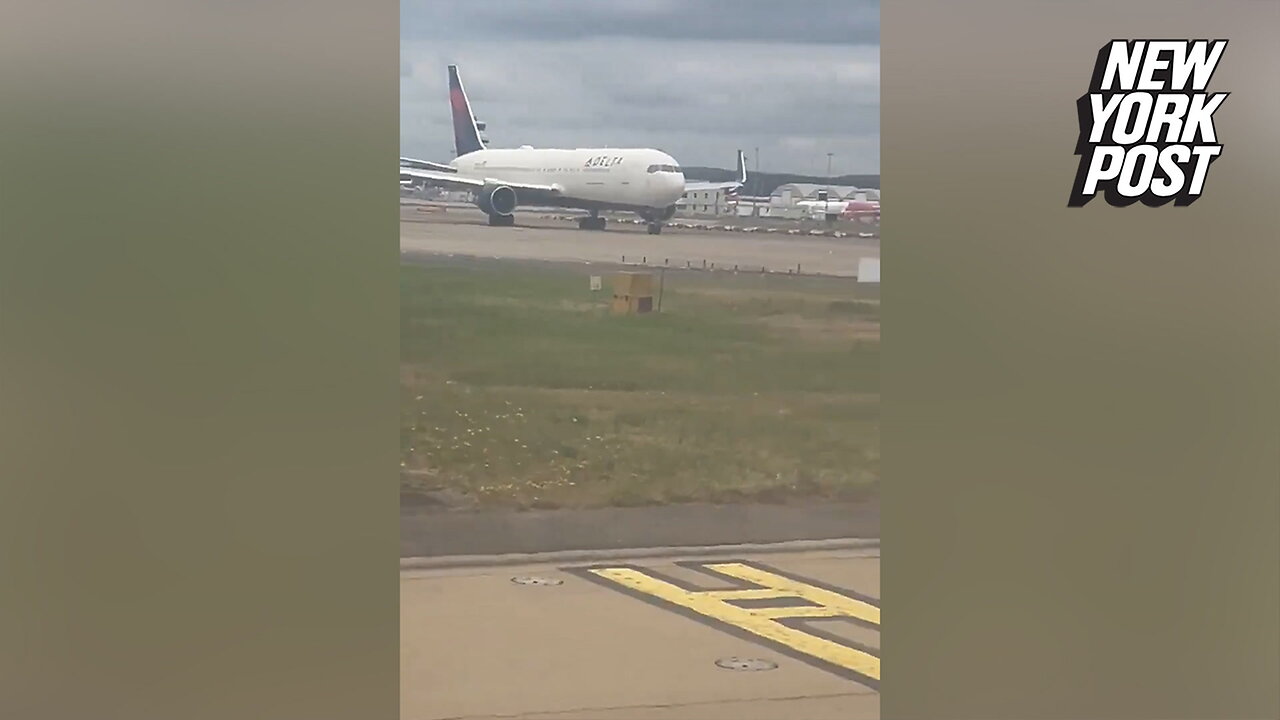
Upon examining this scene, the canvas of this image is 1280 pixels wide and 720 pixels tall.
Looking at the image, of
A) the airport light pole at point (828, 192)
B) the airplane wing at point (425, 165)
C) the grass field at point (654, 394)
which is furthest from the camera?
the airport light pole at point (828, 192)

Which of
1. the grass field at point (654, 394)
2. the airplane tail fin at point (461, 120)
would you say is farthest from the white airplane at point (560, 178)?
the grass field at point (654, 394)

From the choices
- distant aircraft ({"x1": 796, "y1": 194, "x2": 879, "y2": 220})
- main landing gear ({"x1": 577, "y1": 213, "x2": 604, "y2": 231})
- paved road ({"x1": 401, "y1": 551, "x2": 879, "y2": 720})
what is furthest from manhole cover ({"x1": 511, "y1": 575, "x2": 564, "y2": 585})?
distant aircraft ({"x1": 796, "y1": 194, "x2": 879, "y2": 220})

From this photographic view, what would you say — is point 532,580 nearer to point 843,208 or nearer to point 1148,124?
point 843,208

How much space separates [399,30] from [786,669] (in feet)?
7.93

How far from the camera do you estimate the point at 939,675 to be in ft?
15.6

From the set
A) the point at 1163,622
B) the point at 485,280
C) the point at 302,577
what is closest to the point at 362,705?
the point at 302,577

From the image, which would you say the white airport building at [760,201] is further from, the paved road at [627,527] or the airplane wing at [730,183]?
the paved road at [627,527]

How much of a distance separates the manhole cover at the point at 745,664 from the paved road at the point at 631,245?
1403 millimetres

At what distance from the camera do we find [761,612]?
202 inches

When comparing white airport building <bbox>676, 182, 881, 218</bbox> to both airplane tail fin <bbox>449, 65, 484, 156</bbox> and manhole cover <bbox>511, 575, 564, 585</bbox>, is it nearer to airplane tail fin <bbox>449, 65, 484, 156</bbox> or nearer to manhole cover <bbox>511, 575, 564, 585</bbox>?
airplane tail fin <bbox>449, 65, 484, 156</bbox>

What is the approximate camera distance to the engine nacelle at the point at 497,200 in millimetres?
4883

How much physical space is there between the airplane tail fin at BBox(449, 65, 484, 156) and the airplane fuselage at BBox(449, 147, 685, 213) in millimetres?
74

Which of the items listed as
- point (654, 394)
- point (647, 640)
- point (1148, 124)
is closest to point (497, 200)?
point (654, 394)

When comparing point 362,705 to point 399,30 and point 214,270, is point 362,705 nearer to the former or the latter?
point 214,270
